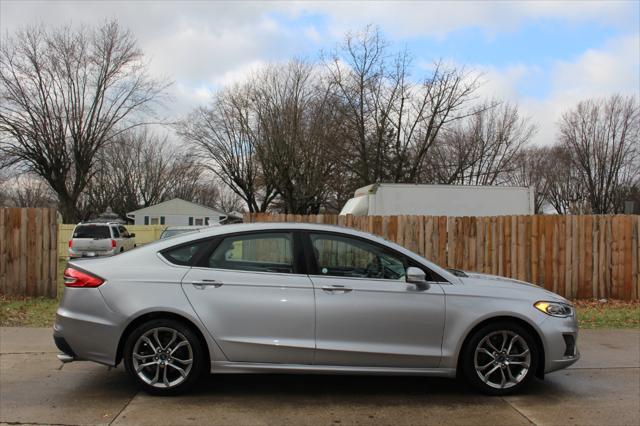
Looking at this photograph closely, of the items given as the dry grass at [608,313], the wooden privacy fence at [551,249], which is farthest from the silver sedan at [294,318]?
the wooden privacy fence at [551,249]

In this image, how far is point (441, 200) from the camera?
14531 millimetres

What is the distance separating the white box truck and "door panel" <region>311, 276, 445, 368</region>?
9334 millimetres

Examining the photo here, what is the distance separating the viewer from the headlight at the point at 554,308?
5.05 metres

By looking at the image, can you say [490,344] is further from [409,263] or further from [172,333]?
[172,333]

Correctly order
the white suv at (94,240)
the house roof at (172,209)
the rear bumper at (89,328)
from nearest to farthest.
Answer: the rear bumper at (89,328) → the white suv at (94,240) → the house roof at (172,209)

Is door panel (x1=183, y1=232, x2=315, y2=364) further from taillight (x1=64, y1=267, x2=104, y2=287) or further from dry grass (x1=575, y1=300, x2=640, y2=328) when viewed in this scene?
dry grass (x1=575, y1=300, x2=640, y2=328)

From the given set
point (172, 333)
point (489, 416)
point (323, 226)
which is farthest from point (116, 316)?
point (489, 416)

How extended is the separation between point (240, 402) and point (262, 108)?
3468 centimetres

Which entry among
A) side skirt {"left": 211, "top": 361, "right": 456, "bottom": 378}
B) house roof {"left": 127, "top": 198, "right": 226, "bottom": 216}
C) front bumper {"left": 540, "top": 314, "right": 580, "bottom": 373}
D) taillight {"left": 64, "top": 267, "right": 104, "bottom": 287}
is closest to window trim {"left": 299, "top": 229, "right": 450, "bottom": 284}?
side skirt {"left": 211, "top": 361, "right": 456, "bottom": 378}

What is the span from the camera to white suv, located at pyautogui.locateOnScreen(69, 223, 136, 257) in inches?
833

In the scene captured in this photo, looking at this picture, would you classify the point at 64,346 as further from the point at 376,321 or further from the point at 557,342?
the point at 557,342

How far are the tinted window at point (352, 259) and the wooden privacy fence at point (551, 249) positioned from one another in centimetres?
632

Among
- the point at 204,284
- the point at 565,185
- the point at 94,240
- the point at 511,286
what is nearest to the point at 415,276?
the point at 511,286

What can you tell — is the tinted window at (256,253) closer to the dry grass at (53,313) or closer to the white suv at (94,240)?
the dry grass at (53,313)
